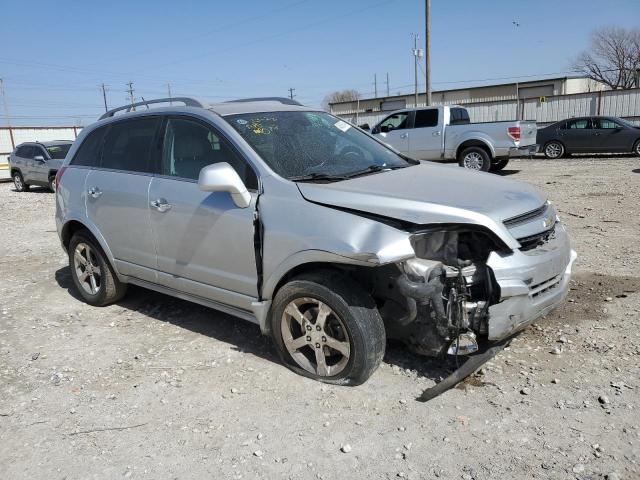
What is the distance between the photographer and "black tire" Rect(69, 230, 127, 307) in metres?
5.09

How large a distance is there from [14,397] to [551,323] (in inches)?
158

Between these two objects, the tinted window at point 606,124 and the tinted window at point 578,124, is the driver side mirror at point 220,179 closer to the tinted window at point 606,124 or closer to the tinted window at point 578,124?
the tinted window at point 606,124

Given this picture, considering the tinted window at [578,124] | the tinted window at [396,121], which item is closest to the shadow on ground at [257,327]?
the tinted window at [396,121]

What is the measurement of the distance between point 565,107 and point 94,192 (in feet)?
83.1

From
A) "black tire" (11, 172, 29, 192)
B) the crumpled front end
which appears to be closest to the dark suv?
"black tire" (11, 172, 29, 192)

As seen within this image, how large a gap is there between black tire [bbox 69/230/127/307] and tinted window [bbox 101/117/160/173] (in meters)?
0.77

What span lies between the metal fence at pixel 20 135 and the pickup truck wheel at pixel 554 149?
926 inches

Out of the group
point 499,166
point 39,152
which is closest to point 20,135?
point 39,152

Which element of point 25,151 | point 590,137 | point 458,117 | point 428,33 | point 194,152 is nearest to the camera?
point 194,152

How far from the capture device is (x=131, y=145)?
15.5 feet

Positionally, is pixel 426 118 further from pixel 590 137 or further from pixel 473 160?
pixel 590 137

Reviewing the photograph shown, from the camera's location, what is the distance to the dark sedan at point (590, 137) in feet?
55.8

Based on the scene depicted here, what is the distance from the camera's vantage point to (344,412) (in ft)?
10.7

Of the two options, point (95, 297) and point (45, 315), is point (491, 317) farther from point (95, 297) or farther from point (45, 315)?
point (45, 315)
